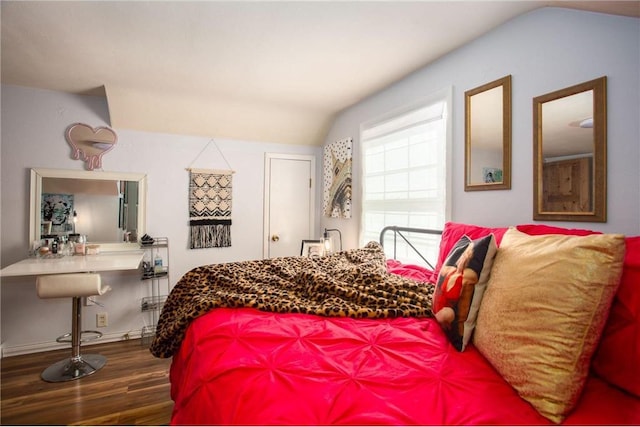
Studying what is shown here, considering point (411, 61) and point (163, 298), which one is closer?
point (411, 61)

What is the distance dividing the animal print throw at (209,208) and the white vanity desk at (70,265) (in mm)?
683

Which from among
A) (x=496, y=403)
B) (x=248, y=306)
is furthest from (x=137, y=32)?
(x=496, y=403)

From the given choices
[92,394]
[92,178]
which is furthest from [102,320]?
[92,178]

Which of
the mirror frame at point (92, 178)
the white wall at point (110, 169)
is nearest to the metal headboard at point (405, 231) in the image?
the white wall at point (110, 169)

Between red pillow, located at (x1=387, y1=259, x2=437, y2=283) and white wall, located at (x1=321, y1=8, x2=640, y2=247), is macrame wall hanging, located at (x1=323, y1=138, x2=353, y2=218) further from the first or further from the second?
red pillow, located at (x1=387, y1=259, x2=437, y2=283)

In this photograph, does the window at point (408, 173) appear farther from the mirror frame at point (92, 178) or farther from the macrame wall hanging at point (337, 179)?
the mirror frame at point (92, 178)

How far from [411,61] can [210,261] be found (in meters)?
2.82

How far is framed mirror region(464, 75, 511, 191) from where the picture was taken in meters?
1.83

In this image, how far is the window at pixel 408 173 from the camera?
2.36 m

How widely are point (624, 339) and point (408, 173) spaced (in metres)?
1.95

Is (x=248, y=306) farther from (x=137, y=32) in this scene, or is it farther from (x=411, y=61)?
(x=411, y=61)

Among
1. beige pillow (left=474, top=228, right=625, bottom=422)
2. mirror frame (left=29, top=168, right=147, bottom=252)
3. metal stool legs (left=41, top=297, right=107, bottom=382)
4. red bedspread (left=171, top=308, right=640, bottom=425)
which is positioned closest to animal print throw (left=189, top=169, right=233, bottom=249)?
mirror frame (left=29, top=168, right=147, bottom=252)

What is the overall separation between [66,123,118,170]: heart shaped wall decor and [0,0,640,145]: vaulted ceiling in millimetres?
151

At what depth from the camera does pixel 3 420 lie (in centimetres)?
187
